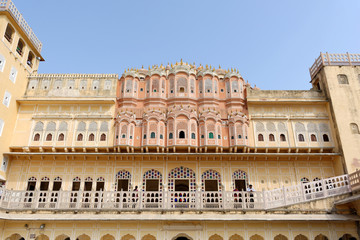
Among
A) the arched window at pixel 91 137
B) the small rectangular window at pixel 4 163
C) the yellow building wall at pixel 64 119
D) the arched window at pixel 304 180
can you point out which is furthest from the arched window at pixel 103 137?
the arched window at pixel 304 180

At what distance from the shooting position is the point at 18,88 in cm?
1964

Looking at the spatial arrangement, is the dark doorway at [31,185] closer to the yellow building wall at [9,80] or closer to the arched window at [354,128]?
the yellow building wall at [9,80]

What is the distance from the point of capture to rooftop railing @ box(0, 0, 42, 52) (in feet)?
61.6

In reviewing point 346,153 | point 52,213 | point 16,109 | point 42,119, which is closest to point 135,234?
point 52,213

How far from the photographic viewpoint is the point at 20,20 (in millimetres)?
20078

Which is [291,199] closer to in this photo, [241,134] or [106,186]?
[241,134]

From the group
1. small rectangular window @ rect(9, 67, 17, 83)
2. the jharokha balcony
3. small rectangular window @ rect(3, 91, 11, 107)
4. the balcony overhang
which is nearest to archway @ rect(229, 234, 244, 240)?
the jharokha balcony

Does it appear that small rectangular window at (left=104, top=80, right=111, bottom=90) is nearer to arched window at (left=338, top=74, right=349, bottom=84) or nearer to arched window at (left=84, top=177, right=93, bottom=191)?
arched window at (left=84, top=177, right=93, bottom=191)

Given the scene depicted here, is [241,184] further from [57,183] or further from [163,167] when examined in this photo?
[57,183]

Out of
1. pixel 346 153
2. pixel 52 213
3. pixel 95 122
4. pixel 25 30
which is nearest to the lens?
pixel 52 213

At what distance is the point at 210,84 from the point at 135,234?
1082 centimetres

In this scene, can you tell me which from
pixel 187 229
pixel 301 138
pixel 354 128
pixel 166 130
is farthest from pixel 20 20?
pixel 354 128

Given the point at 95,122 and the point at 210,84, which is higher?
the point at 210,84

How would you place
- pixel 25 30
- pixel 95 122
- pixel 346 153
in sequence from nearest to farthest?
pixel 346 153 < pixel 95 122 < pixel 25 30
